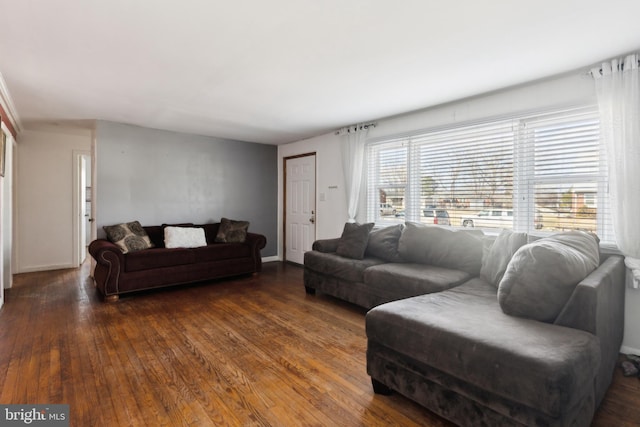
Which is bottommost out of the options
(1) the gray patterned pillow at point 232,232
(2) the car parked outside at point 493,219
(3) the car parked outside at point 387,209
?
(1) the gray patterned pillow at point 232,232

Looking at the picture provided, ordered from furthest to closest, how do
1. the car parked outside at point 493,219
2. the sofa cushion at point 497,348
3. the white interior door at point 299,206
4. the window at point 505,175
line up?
1. the white interior door at point 299,206
2. the car parked outside at point 493,219
3. the window at point 505,175
4. the sofa cushion at point 497,348

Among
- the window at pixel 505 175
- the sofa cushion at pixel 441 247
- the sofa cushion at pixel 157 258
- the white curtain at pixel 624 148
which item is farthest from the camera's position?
the sofa cushion at pixel 157 258

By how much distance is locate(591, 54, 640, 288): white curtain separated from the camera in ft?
7.88

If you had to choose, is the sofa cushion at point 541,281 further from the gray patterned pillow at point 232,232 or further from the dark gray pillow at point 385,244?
the gray patterned pillow at point 232,232

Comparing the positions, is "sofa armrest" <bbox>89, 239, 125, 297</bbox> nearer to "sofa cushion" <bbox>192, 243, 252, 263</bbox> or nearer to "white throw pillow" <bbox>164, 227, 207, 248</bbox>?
"white throw pillow" <bbox>164, 227, 207, 248</bbox>

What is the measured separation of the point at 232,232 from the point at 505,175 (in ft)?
12.4

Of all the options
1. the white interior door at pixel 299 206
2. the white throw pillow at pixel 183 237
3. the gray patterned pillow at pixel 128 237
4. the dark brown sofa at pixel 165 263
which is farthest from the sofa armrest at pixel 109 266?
the white interior door at pixel 299 206

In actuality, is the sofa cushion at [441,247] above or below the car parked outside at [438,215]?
below

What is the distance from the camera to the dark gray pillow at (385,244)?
3736 millimetres

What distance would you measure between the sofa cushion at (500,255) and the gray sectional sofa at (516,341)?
18 millimetres

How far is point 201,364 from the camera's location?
231 centimetres

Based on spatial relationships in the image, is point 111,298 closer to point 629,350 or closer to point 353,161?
point 353,161

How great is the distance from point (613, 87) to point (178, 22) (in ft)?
10.4

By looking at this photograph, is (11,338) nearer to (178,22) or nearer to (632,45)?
(178,22)
